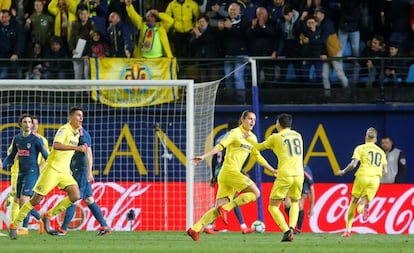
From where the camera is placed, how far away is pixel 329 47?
27250mm

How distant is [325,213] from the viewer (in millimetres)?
→ 25375

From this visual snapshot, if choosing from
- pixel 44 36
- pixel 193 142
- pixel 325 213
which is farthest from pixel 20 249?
pixel 44 36

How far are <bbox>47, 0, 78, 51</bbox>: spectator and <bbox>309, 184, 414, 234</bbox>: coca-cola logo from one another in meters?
A: 6.38

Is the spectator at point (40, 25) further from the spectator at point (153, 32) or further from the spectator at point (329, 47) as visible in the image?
the spectator at point (329, 47)

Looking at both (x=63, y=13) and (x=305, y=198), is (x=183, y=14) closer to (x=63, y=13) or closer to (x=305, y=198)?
(x=63, y=13)

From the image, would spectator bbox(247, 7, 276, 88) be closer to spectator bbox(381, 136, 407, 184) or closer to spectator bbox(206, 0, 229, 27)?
spectator bbox(206, 0, 229, 27)

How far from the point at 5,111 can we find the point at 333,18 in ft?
22.5

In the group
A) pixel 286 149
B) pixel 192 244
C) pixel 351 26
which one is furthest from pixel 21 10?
pixel 192 244

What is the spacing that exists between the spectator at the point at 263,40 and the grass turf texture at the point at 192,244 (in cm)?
557

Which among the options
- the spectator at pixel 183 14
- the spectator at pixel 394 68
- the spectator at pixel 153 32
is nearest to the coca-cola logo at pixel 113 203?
the spectator at pixel 153 32

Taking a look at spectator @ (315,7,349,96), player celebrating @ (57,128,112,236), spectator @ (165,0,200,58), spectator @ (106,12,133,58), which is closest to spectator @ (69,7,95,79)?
spectator @ (106,12,133,58)

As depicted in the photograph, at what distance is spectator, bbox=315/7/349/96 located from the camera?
26.7 metres

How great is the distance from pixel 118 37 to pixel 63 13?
1.28m

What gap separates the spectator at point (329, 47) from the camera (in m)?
26.7
